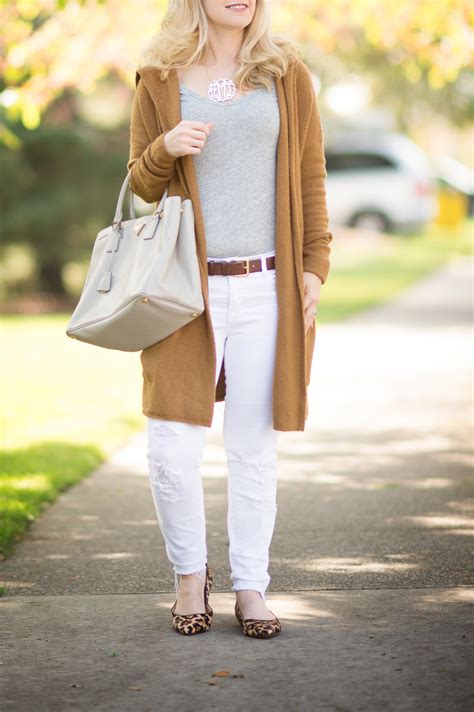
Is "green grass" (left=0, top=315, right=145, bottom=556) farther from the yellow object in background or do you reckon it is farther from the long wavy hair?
the yellow object in background

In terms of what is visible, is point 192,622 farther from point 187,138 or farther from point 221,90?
point 221,90

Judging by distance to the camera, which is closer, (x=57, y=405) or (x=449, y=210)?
(x=57, y=405)

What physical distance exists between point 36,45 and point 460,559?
287 inches

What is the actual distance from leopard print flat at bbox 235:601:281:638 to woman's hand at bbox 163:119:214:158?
1.49 meters

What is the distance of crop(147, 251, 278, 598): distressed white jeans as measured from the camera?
161 inches

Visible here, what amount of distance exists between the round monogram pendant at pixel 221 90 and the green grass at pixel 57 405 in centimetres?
227

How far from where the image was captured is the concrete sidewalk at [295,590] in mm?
3645

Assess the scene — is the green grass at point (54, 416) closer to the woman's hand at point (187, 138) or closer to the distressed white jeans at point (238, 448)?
the distressed white jeans at point (238, 448)

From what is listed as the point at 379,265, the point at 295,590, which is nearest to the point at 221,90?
the point at 295,590

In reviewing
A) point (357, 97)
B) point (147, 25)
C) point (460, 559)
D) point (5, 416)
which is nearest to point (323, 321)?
point (147, 25)

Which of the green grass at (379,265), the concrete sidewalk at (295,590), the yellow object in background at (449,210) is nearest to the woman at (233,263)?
the concrete sidewalk at (295,590)

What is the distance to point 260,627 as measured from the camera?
4094mm

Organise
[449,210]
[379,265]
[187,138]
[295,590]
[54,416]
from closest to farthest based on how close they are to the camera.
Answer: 1. [187,138]
2. [295,590]
3. [54,416]
4. [379,265]
5. [449,210]

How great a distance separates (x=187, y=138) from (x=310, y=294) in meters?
0.68
